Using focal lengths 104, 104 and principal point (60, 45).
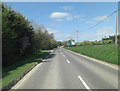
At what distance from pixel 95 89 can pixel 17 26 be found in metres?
15.9

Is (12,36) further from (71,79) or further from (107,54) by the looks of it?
(107,54)

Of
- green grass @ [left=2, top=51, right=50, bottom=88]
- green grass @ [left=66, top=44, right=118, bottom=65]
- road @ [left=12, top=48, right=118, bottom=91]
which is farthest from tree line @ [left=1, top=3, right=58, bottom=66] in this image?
green grass @ [left=66, top=44, right=118, bottom=65]

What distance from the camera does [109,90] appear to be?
15.3 ft

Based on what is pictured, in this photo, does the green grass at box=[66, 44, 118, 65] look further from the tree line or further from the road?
the tree line

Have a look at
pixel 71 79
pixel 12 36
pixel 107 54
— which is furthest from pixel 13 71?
pixel 107 54

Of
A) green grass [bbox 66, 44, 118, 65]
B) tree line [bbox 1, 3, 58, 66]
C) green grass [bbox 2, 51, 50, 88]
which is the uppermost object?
tree line [bbox 1, 3, 58, 66]

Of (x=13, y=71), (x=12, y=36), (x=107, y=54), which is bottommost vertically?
(x=13, y=71)

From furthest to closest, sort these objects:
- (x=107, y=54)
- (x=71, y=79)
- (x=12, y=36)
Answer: (x=107, y=54) → (x=12, y=36) → (x=71, y=79)

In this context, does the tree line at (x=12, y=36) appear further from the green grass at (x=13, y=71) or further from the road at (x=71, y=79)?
the road at (x=71, y=79)

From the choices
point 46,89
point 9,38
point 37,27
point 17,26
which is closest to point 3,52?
point 9,38

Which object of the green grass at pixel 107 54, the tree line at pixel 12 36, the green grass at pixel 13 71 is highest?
the tree line at pixel 12 36

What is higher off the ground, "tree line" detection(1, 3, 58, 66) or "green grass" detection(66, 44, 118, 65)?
"tree line" detection(1, 3, 58, 66)

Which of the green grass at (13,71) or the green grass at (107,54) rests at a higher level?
the green grass at (107,54)

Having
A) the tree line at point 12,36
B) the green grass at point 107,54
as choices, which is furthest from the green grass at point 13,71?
the green grass at point 107,54
